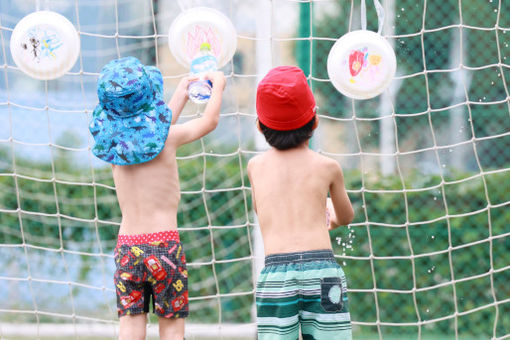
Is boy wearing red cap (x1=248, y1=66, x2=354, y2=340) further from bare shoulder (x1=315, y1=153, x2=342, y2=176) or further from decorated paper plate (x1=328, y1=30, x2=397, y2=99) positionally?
decorated paper plate (x1=328, y1=30, x2=397, y2=99)

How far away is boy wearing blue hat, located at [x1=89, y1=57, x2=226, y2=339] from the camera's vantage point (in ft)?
7.71

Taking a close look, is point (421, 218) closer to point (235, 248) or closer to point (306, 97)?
point (235, 248)

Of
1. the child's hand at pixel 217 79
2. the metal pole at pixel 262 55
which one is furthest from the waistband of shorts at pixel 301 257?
the metal pole at pixel 262 55

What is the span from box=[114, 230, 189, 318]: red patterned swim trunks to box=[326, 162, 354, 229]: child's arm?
0.51m

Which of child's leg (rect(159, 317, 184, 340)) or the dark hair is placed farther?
child's leg (rect(159, 317, 184, 340))

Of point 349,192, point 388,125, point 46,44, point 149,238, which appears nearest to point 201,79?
point 149,238

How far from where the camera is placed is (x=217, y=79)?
2500mm

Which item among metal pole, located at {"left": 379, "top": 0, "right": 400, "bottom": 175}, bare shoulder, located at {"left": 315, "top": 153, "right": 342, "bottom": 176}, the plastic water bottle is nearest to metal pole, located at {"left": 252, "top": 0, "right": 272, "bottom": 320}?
the plastic water bottle

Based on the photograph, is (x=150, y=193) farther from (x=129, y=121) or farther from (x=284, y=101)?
(x=284, y=101)

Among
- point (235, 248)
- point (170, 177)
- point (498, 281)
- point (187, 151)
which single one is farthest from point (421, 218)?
point (170, 177)

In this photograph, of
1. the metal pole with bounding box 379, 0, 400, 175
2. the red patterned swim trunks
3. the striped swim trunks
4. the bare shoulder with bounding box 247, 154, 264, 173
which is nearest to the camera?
the striped swim trunks

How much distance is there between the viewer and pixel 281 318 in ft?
7.00

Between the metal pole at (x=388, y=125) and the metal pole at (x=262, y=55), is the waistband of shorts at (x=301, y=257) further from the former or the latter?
the metal pole at (x=388, y=125)

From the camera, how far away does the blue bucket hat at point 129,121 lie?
2.32 m
